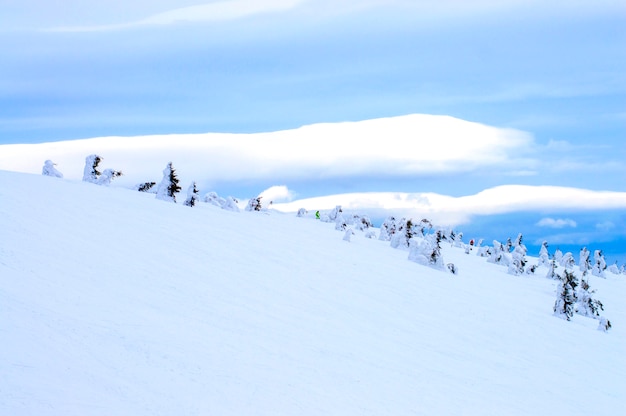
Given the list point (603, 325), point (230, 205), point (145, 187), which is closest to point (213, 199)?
point (230, 205)

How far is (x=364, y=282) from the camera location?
2034 centimetres

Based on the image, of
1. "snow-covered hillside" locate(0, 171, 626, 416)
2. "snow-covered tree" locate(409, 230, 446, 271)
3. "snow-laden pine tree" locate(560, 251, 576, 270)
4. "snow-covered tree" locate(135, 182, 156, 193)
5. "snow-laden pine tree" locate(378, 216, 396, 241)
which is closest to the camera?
"snow-covered hillside" locate(0, 171, 626, 416)

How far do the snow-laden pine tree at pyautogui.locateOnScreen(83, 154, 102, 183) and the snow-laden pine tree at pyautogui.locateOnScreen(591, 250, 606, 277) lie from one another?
31481mm

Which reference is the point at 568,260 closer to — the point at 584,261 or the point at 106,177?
the point at 584,261

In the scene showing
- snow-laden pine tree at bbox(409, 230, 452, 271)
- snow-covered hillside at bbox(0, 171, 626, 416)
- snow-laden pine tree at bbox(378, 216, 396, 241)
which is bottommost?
snow-covered hillside at bbox(0, 171, 626, 416)

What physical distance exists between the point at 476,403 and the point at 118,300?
6696 millimetres

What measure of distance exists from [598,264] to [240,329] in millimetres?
37170

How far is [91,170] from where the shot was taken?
27000mm

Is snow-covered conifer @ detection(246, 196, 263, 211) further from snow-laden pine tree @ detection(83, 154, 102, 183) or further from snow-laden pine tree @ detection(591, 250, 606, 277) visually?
snow-laden pine tree @ detection(591, 250, 606, 277)

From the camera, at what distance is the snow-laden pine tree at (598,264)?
43531 millimetres

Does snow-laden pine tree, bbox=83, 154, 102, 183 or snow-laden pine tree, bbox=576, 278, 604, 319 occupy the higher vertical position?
snow-laden pine tree, bbox=83, 154, 102, 183

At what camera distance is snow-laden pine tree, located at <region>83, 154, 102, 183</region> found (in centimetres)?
2688

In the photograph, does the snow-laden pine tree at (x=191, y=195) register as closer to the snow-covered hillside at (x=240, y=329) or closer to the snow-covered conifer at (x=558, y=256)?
the snow-covered hillside at (x=240, y=329)

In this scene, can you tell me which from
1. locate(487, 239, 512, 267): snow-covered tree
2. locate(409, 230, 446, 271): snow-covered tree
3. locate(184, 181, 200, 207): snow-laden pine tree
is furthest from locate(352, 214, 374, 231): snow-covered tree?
locate(184, 181, 200, 207): snow-laden pine tree
